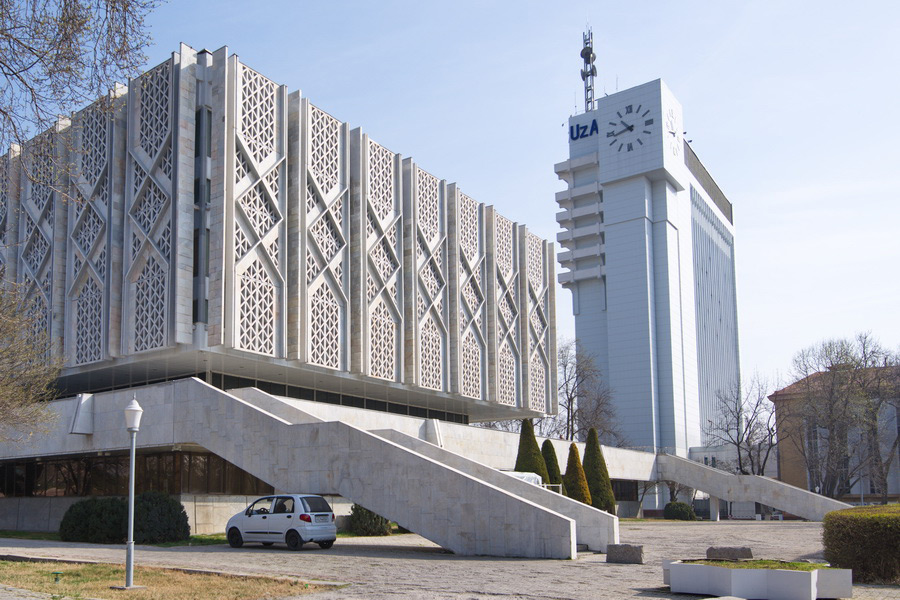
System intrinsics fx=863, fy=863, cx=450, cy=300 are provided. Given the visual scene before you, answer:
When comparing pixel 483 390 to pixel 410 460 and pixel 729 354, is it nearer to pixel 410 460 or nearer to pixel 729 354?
pixel 410 460

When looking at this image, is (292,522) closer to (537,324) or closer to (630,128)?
(537,324)

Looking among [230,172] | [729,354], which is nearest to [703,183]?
[729,354]

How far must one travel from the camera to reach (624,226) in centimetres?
9200

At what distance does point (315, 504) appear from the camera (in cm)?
2302

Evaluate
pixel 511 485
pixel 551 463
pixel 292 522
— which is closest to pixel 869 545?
pixel 511 485

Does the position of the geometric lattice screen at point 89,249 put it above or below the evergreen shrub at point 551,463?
above

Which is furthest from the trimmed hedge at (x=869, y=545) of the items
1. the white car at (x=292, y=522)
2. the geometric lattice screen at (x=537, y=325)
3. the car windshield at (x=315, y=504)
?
the geometric lattice screen at (x=537, y=325)

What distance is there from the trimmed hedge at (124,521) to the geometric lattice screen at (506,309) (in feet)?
93.2

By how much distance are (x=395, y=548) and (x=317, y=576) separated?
7.95 m

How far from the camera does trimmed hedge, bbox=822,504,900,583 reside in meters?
15.6

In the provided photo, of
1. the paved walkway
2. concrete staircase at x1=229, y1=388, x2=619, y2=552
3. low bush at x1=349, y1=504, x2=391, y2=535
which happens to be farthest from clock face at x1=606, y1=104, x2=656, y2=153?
low bush at x1=349, y1=504, x2=391, y2=535

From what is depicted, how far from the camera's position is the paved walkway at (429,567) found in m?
13.9

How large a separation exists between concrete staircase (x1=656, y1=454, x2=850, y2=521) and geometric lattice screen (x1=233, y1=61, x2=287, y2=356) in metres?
33.5

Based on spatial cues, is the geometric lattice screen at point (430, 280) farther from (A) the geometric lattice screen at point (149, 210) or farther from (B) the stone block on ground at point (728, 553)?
(B) the stone block on ground at point (728, 553)
